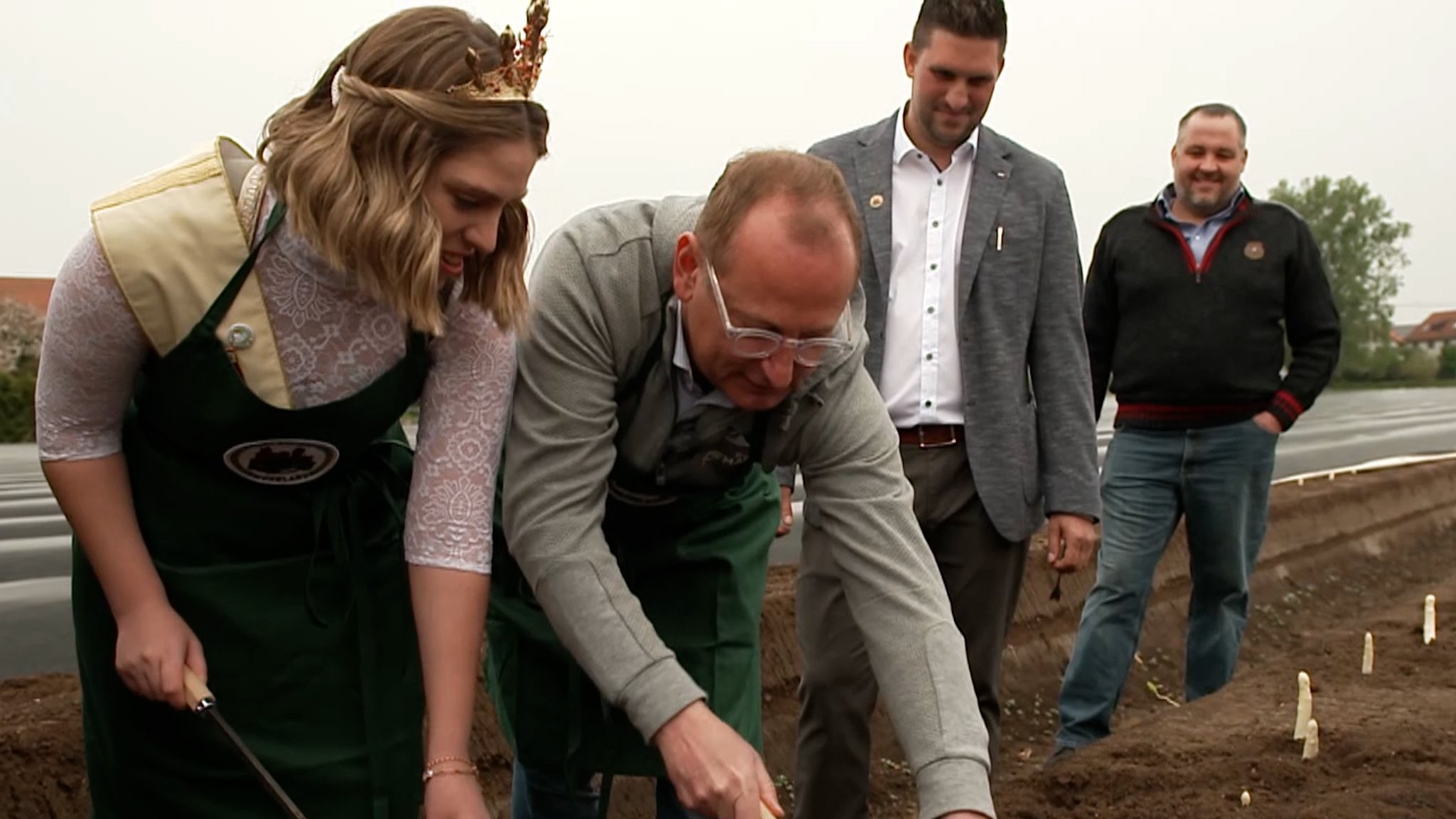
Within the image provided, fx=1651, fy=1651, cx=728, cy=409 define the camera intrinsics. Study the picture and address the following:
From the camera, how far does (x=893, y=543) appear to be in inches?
101

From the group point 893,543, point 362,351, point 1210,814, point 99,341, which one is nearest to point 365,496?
point 362,351

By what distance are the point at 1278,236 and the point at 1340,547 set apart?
667 centimetres

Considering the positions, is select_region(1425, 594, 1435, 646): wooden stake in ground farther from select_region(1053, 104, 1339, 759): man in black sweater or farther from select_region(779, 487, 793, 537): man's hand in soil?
select_region(779, 487, 793, 537): man's hand in soil

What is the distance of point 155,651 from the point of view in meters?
2.30

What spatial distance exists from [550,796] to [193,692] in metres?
1.03

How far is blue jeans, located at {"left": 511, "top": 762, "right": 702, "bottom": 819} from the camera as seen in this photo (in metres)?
3.19

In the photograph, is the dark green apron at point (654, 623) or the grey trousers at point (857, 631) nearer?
the dark green apron at point (654, 623)

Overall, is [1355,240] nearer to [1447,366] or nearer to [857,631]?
[1447,366]

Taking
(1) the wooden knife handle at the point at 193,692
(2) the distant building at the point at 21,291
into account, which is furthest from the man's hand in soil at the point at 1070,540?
(2) the distant building at the point at 21,291

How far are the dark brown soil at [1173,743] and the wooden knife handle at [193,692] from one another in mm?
2087

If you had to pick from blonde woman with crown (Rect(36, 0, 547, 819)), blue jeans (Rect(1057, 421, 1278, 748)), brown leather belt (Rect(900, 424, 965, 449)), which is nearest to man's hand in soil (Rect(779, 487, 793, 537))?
brown leather belt (Rect(900, 424, 965, 449))

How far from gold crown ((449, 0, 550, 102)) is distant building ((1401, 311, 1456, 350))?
93.5m

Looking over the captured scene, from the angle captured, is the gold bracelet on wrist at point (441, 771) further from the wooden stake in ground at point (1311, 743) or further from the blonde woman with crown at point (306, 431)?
the wooden stake in ground at point (1311, 743)

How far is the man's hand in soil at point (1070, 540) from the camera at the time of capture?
4215 millimetres
